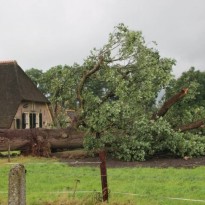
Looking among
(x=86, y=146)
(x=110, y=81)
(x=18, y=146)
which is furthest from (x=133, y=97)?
(x=18, y=146)

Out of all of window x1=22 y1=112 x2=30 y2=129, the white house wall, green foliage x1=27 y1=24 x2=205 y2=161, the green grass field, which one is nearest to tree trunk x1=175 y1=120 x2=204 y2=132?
green foliage x1=27 y1=24 x2=205 y2=161

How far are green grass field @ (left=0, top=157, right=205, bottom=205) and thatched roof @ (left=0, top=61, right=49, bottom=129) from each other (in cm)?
2072

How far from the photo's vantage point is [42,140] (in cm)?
1831

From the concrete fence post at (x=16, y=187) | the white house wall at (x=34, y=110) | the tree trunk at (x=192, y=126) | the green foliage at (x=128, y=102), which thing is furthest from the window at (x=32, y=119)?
the concrete fence post at (x=16, y=187)

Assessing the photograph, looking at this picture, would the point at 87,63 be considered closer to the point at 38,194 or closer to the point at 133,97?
the point at 133,97

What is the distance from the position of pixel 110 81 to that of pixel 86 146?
9.49 feet

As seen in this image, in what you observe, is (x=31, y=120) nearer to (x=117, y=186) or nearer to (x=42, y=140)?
(x=42, y=140)

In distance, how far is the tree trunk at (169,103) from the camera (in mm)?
17234

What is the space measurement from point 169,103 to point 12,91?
20.9 m

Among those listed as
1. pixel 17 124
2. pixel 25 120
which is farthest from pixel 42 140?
pixel 25 120

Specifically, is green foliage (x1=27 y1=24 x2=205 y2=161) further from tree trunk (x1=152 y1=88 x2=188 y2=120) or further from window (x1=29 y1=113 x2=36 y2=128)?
window (x1=29 y1=113 x2=36 y2=128)

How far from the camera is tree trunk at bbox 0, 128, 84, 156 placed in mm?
18281

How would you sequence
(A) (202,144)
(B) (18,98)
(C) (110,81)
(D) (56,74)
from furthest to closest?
(B) (18,98) < (D) (56,74) < (C) (110,81) < (A) (202,144)

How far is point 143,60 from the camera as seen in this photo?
18922 millimetres
